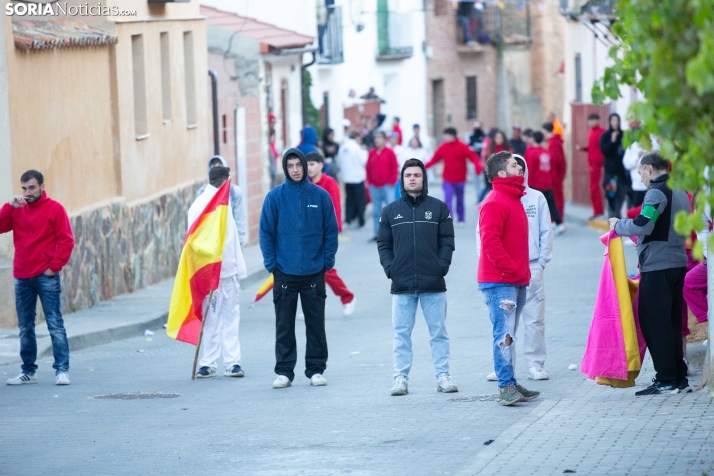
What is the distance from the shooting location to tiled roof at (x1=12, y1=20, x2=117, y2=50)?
47.6 feet

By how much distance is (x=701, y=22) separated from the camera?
180 inches

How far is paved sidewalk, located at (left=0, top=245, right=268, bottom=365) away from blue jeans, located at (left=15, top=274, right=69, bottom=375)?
1178 mm

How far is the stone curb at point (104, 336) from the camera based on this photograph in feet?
42.4

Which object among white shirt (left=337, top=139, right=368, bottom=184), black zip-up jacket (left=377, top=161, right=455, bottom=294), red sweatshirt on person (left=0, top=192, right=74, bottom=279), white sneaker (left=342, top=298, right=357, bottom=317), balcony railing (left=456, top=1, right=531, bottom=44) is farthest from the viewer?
balcony railing (left=456, top=1, right=531, bottom=44)

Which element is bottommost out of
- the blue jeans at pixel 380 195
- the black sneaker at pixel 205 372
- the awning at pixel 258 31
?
the black sneaker at pixel 205 372

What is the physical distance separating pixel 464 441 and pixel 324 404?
1.89 meters

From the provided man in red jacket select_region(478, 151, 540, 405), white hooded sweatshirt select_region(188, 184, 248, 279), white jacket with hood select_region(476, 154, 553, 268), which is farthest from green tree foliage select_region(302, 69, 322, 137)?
man in red jacket select_region(478, 151, 540, 405)

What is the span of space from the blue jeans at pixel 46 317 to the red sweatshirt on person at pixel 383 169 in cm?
1431

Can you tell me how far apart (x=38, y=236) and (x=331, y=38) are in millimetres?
27088

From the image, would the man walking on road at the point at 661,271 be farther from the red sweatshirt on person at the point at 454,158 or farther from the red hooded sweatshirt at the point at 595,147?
Result: the red sweatshirt on person at the point at 454,158

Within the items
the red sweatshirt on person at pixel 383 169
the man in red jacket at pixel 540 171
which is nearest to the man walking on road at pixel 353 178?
the red sweatshirt on person at pixel 383 169

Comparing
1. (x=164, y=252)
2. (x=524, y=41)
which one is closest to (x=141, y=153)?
(x=164, y=252)

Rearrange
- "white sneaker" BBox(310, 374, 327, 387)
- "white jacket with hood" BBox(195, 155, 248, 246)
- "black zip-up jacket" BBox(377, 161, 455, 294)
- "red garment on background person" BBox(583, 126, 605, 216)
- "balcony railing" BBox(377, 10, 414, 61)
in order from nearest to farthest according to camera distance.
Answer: "black zip-up jacket" BBox(377, 161, 455, 294) < "white sneaker" BBox(310, 374, 327, 387) < "white jacket with hood" BBox(195, 155, 248, 246) < "red garment on background person" BBox(583, 126, 605, 216) < "balcony railing" BBox(377, 10, 414, 61)

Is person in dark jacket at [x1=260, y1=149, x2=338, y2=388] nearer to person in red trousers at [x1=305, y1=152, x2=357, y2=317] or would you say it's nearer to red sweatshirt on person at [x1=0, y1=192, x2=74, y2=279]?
red sweatshirt on person at [x1=0, y1=192, x2=74, y2=279]
